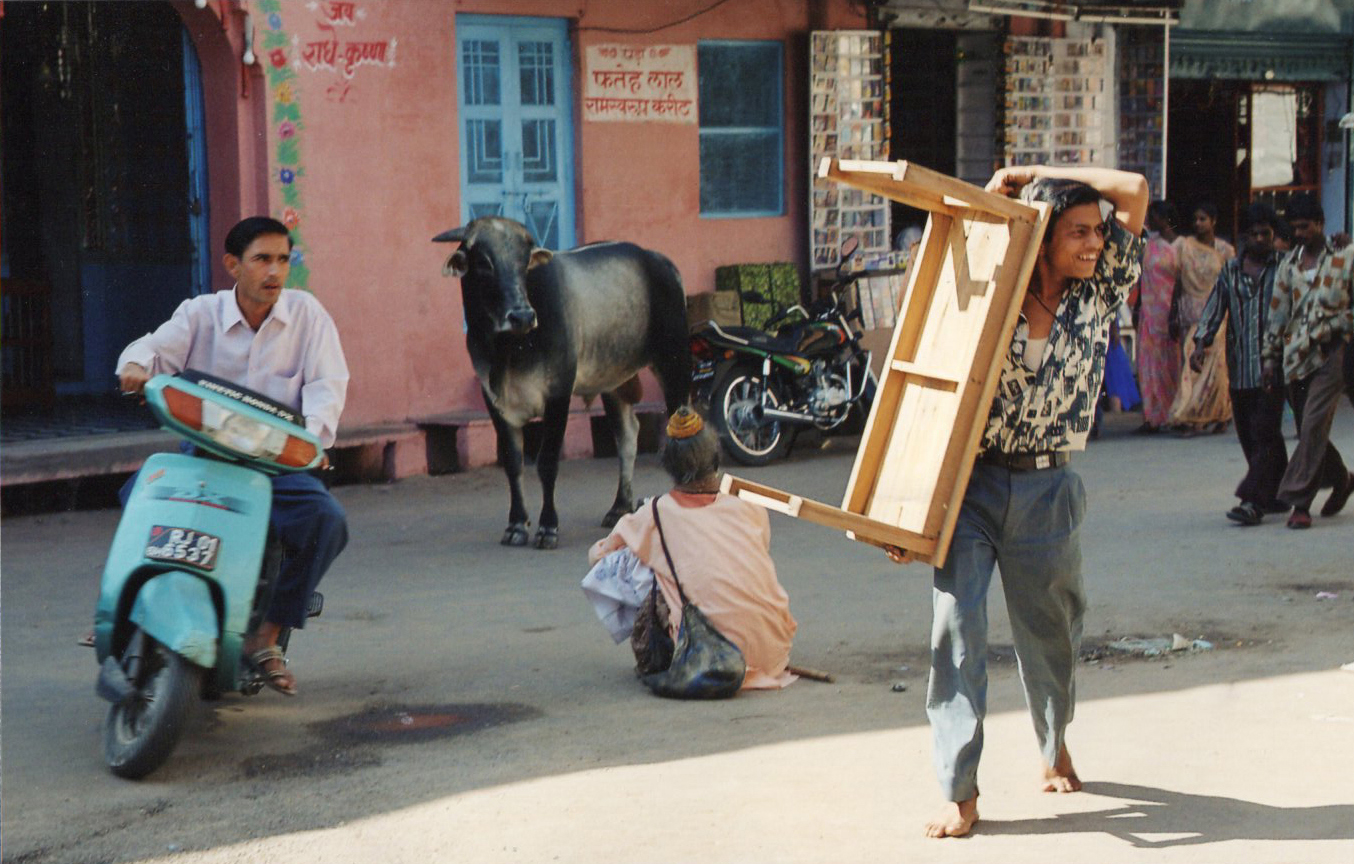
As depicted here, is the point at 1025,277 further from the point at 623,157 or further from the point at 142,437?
the point at 623,157

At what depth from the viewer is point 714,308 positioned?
42.7ft

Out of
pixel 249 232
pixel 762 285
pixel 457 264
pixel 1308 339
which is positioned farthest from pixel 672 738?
pixel 762 285

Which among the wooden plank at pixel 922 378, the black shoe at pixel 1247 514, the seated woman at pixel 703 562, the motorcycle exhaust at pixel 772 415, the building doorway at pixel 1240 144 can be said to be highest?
the building doorway at pixel 1240 144

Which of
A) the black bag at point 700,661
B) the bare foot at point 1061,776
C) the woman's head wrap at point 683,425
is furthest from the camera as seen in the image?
the woman's head wrap at point 683,425

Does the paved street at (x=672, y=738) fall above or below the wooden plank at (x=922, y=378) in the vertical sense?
below

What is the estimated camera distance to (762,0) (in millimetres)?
13617

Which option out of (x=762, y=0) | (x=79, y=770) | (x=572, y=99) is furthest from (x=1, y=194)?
(x=79, y=770)

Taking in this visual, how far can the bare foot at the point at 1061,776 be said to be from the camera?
4910 millimetres

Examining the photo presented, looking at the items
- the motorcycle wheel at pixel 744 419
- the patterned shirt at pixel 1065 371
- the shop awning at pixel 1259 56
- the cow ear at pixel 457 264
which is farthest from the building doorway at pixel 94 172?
the patterned shirt at pixel 1065 371

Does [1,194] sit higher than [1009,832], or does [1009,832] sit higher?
[1,194]

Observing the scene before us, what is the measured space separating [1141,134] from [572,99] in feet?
19.8

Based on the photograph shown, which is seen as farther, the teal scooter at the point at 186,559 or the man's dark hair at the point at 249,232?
the man's dark hair at the point at 249,232

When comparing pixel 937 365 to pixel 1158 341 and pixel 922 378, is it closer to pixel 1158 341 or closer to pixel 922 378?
pixel 922 378

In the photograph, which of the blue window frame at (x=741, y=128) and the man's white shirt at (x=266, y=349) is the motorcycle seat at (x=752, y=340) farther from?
the man's white shirt at (x=266, y=349)
